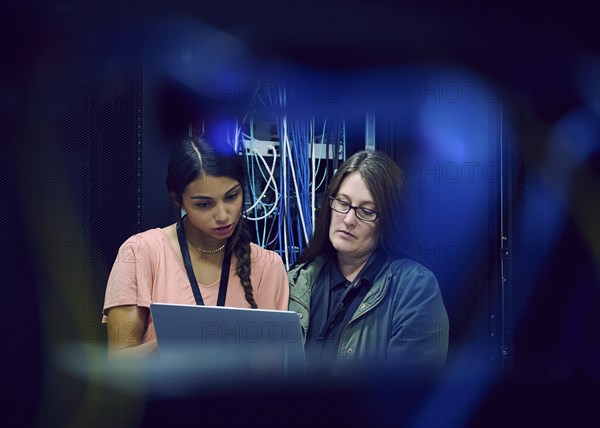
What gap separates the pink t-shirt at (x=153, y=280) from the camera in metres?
1.57

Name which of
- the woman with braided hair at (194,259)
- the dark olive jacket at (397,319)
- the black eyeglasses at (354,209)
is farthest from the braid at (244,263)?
the black eyeglasses at (354,209)

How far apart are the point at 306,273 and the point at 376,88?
1.74 feet

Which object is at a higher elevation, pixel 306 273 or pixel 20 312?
pixel 306 273

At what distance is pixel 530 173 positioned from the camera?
173cm

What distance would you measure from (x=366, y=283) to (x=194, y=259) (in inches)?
17.8

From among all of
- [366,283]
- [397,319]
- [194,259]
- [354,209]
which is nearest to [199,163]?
[194,259]

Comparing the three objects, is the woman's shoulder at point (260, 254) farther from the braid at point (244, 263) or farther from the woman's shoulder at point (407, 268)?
the woman's shoulder at point (407, 268)

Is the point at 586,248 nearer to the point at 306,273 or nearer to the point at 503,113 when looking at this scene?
the point at 503,113

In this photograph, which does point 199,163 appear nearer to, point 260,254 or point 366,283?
point 260,254

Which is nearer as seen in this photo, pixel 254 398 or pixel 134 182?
pixel 254 398

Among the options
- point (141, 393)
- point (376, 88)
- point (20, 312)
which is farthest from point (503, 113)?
point (20, 312)

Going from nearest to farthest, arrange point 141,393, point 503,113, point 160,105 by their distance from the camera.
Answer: point 141,393
point 160,105
point 503,113

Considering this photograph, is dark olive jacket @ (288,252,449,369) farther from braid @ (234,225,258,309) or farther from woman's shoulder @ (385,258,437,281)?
braid @ (234,225,258,309)

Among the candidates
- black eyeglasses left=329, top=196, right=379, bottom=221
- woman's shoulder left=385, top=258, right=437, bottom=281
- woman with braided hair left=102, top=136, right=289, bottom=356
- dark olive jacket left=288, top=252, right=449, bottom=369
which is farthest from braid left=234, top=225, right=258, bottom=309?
woman's shoulder left=385, top=258, right=437, bottom=281
